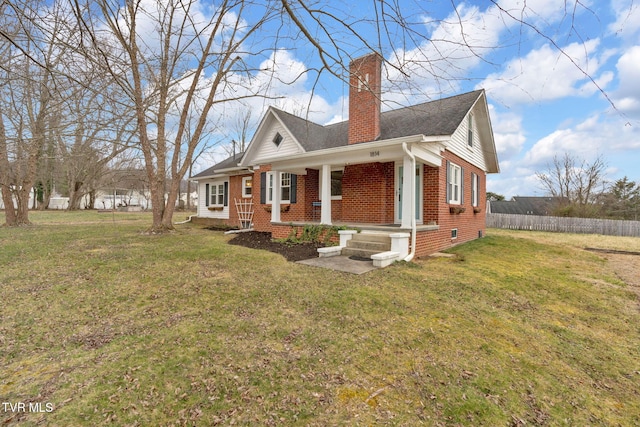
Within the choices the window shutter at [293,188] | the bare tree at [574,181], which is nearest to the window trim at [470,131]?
the window shutter at [293,188]

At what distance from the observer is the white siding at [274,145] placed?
12.0 m

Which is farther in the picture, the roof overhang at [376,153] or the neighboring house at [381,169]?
the neighboring house at [381,169]

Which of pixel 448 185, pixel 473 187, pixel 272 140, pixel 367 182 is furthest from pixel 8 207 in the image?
pixel 473 187

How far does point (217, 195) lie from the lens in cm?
1612

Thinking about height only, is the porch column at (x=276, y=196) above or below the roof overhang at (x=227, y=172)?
below

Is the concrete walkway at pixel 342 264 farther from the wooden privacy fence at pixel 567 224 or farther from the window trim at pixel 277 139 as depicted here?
the wooden privacy fence at pixel 567 224

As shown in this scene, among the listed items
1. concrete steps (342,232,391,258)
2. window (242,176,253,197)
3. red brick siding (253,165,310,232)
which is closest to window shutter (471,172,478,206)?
red brick siding (253,165,310,232)

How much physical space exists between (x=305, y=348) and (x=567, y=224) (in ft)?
75.0

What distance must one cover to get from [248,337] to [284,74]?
10.5ft

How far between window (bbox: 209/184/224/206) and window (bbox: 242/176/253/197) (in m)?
2.14

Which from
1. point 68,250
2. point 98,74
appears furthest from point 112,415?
point 68,250

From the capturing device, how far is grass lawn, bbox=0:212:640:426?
2.07 m

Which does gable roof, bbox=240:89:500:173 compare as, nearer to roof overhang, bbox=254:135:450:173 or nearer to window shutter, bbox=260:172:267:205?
roof overhang, bbox=254:135:450:173

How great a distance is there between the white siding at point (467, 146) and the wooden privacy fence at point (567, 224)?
10.0 m
